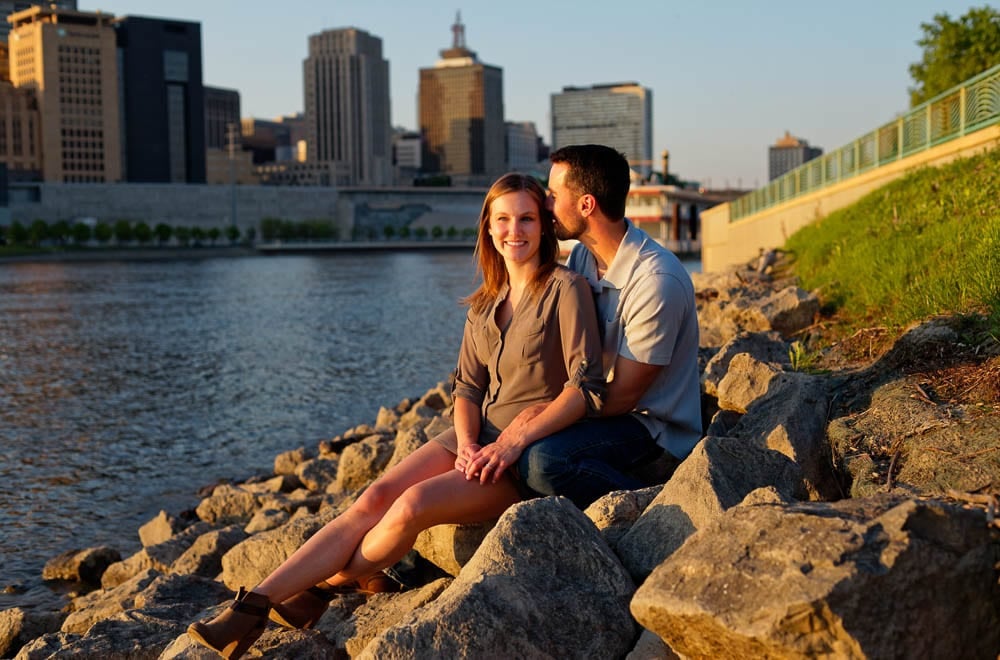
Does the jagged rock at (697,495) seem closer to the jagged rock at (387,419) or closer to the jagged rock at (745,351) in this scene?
the jagged rock at (745,351)

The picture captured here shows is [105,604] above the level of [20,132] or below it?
below

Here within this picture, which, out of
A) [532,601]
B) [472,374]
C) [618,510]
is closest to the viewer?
[532,601]

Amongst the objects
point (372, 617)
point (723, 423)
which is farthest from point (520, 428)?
point (723, 423)

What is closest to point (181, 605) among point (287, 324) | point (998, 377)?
point (998, 377)

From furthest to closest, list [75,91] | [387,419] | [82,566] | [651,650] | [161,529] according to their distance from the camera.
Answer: [75,91]
[387,419]
[161,529]
[82,566]
[651,650]

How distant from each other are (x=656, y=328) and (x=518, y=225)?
0.78 metres

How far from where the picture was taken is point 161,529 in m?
9.12

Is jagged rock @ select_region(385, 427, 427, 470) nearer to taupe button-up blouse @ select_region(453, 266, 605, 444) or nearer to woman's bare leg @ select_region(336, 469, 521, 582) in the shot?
taupe button-up blouse @ select_region(453, 266, 605, 444)

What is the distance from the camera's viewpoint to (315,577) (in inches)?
174

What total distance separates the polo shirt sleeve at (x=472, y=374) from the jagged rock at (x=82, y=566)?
4.76m

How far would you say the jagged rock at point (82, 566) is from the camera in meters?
8.57

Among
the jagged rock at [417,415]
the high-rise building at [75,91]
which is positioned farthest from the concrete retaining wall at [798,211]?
the high-rise building at [75,91]

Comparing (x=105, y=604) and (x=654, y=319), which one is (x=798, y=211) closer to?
(x=105, y=604)

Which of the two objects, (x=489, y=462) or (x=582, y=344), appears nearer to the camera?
(x=489, y=462)
